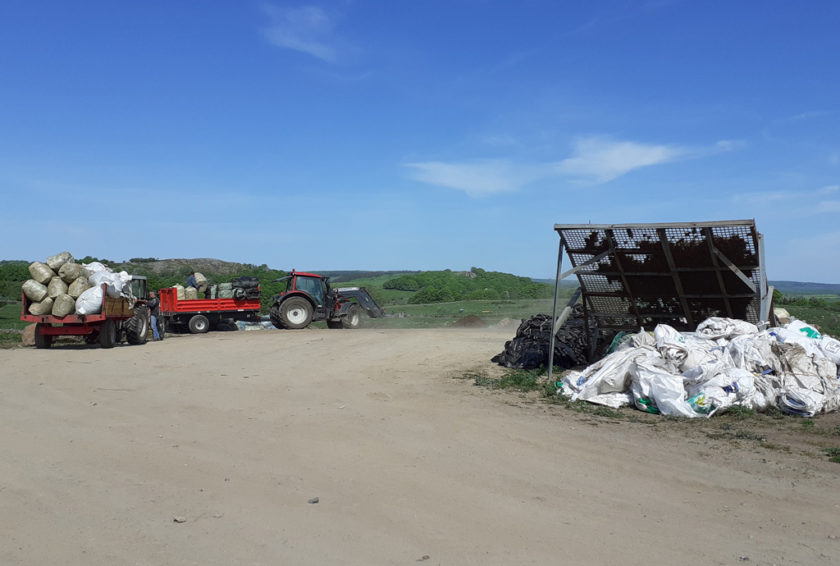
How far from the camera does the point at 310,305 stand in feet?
75.7

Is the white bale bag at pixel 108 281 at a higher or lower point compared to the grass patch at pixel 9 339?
higher

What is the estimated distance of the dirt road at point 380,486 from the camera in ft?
13.6

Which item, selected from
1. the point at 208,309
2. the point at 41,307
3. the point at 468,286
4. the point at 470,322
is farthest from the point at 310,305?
the point at 468,286

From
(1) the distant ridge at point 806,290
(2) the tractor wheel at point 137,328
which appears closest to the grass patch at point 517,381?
(2) the tractor wheel at point 137,328

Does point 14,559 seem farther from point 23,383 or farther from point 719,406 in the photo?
point 23,383

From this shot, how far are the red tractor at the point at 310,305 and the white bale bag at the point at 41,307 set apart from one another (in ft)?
25.5

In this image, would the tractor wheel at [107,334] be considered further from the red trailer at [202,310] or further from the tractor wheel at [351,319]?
the tractor wheel at [351,319]

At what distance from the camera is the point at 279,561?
397 cm

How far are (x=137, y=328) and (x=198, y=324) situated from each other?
15.7ft

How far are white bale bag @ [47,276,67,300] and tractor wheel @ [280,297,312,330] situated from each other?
7584mm

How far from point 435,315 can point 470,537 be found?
983 inches

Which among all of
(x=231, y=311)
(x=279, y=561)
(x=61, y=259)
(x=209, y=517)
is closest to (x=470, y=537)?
(x=279, y=561)

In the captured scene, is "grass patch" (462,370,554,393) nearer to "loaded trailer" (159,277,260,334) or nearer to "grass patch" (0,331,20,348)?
"grass patch" (0,331,20,348)

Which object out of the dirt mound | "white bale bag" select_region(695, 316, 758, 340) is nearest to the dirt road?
"white bale bag" select_region(695, 316, 758, 340)
